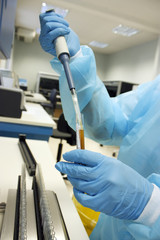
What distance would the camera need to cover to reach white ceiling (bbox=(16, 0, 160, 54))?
3141 millimetres

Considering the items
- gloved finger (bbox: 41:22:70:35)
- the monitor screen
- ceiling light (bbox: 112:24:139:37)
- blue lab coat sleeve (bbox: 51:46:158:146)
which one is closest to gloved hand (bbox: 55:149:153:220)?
blue lab coat sleeve (bbox: 51:46:158:146)

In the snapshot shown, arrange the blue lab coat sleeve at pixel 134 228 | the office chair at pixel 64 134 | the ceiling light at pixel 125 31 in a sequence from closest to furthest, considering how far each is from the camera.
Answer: the blue lab coat sleeve at pixel 134 228
the office chair at pixel 64 134
the ceiling light at pixel 125 31

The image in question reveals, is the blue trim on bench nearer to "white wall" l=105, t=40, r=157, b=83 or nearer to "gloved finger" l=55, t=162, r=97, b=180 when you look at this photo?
"gloved finger" l=55, t=162, r=97, b=180

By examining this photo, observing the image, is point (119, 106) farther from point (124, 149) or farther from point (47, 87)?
point (47, 87)

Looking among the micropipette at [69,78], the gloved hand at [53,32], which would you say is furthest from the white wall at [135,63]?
the micropipette at [69,78]

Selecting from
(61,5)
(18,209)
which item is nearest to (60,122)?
(18,209)

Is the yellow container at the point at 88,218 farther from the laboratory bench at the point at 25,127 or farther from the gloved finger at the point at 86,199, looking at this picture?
the laboratory bench at the point at 25,127

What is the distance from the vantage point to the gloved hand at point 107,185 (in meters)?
0.49

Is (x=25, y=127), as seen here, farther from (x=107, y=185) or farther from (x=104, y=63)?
(x=104, y=63)

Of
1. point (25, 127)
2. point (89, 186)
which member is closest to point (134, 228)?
point (89, 186)

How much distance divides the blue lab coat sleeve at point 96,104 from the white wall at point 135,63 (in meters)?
3.54

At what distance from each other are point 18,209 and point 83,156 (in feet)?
0.75

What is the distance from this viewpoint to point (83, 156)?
0.50m

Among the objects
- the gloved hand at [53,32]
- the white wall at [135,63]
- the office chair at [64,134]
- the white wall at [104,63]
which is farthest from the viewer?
the white wall at [104,63]
